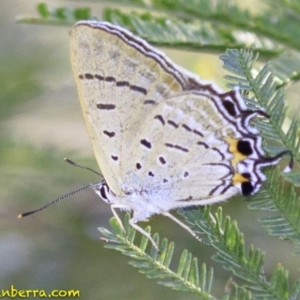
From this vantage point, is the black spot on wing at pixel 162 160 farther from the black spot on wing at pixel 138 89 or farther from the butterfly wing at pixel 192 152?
the black spot on wing at pixel 138 89

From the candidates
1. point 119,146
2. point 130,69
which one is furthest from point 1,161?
point 130,69

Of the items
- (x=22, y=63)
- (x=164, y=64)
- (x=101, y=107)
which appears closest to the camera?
(x=164, y=64)

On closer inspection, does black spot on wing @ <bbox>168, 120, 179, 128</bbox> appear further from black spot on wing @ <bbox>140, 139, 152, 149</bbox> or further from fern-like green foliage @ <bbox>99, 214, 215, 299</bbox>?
fern-like green foliage @ <bbox>99, 214, 215, 299</bbox>

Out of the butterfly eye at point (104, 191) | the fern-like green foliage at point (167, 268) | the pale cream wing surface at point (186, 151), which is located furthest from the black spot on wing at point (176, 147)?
the fern-like green foliage at point (167, 268)

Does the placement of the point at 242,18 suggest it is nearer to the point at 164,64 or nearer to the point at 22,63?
the point at 164,64

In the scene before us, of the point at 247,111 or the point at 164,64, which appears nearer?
the point at 247,111

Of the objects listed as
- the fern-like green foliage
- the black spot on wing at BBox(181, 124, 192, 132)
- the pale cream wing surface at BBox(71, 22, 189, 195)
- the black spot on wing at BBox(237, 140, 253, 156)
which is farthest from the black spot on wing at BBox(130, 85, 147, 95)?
the fern-like green foliage

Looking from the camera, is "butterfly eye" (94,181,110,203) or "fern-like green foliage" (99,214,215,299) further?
"butterfly eye" (94,181,110,203)

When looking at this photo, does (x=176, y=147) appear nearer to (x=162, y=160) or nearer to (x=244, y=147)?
(x=162, y=160)
